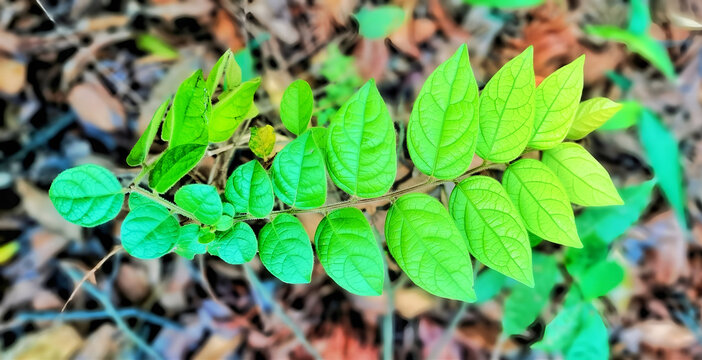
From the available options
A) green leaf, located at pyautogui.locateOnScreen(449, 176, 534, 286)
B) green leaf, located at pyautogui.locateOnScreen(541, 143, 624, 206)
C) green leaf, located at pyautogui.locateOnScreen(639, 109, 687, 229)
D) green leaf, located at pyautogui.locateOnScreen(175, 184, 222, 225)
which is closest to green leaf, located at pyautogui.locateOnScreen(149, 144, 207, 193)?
green leaf, located at pyautogui.locateOnScreen(175, 184, 222, 225)

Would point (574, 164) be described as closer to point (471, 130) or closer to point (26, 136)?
point (471, 130)

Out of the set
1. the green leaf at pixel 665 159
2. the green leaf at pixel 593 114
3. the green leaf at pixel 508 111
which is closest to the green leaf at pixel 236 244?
the green leaf at pixel 508 111

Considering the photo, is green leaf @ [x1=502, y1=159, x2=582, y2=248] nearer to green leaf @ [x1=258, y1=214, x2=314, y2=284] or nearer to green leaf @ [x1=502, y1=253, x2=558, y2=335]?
green leaf @ [x1=258, y1=214, x2=314, y2=284]

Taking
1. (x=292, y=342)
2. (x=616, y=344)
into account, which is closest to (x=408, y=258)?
(x=292, y=342)

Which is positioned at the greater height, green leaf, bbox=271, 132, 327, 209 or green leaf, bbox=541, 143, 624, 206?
green leaf, bbox=271, 132, 327, 209

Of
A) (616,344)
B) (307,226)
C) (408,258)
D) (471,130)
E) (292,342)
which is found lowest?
(616,344)

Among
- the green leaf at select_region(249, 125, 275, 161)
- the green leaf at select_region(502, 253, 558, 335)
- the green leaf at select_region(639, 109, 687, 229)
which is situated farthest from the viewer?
the green leaf at select_region(639, 109, 687, 229)

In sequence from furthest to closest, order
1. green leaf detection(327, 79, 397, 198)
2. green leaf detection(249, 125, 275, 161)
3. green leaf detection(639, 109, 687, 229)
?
green leaf detection(639, 109, 687, 229), green leaf detection(249, 125, 275, 161), green leaf detection(327, 79, 397, 198)
